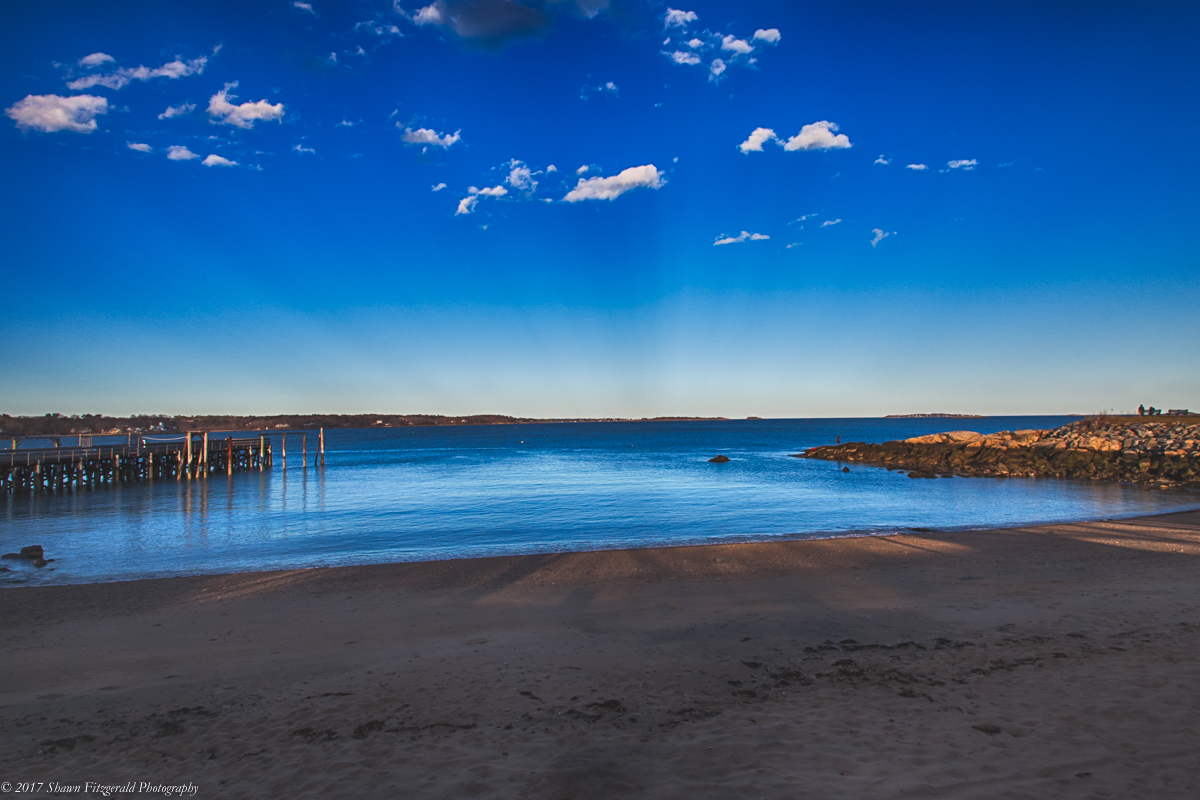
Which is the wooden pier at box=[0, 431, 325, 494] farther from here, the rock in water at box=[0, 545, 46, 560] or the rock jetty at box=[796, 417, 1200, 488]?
the rock jetty at box=[796, 417, 1200, 488]

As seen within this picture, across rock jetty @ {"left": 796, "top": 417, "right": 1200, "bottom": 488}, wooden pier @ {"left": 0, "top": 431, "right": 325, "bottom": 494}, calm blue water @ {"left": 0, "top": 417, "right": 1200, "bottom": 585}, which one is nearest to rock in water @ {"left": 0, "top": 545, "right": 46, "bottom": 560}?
calm blue water @ {"left": 0, "top": 417, "right": 1200, "bottom": 585}

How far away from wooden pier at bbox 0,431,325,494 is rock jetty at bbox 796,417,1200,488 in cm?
5029

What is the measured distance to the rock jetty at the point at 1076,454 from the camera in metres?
31.1

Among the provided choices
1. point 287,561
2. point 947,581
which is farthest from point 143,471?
point 947,581

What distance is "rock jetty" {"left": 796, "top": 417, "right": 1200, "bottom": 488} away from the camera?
31097 millimetres

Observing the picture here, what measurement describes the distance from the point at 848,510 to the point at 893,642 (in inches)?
646

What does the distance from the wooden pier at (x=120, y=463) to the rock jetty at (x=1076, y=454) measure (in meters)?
50.3

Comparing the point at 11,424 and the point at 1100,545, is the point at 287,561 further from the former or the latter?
the point at 11,424

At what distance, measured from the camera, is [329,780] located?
4.45 m

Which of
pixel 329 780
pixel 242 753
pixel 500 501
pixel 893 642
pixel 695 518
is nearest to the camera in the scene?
pixel 329 780

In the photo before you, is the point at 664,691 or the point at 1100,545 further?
the point at 1100,545

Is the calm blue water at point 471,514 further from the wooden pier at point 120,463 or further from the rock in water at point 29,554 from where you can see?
the wooden pier at point 120,463

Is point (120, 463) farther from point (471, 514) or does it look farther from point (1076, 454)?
point (1076, 454)

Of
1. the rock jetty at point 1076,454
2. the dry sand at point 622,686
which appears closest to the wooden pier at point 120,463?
the dry sand at point 622,686
